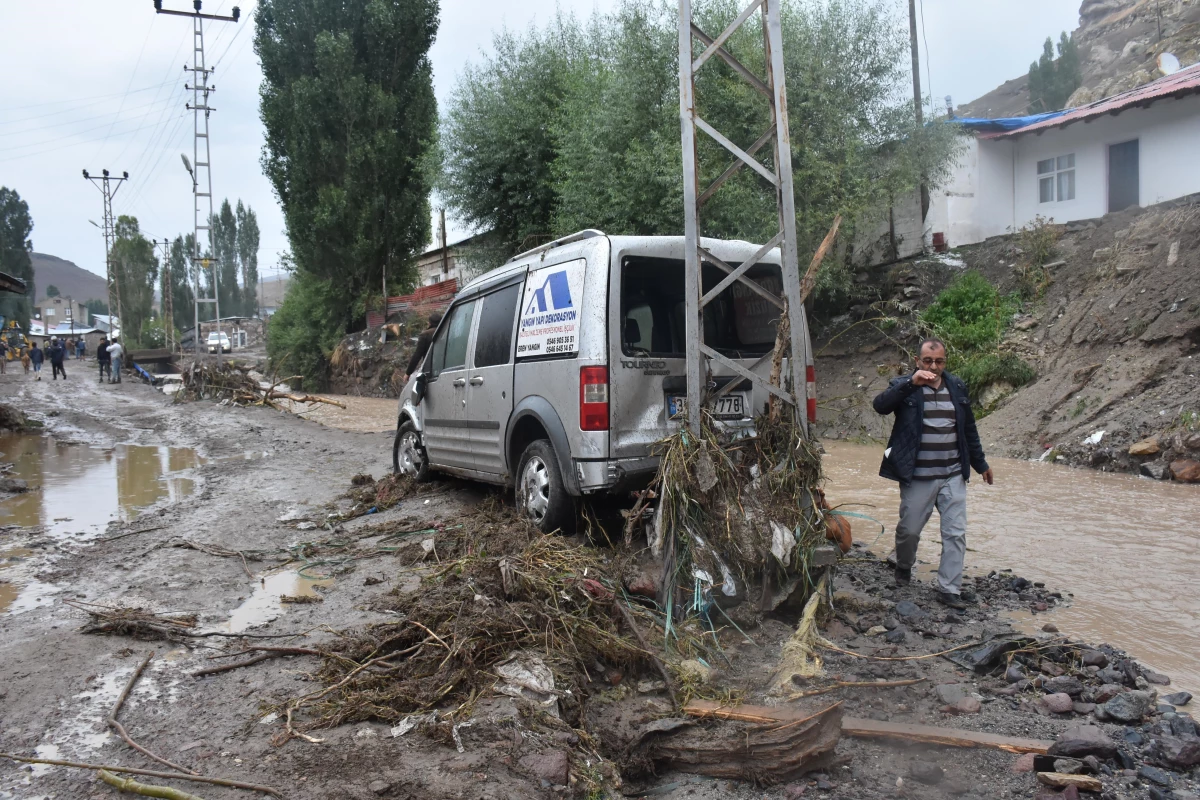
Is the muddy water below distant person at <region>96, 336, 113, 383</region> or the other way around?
below

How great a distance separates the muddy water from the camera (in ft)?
15.5

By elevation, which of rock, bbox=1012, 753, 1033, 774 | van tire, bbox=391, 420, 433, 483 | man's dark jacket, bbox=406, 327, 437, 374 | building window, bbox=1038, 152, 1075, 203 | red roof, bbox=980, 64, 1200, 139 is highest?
red roof, bbox=980, 64, 1200, 139

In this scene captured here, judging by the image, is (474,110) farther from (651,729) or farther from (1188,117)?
(651,729)

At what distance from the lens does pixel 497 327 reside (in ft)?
21.2

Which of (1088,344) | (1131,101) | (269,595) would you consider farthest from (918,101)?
(269,595)

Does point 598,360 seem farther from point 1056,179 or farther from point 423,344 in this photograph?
point 1056,179

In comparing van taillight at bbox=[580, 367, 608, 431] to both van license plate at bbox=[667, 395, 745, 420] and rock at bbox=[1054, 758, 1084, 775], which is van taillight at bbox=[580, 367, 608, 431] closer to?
van license plate at bbox=[667, 395, 745, 420]

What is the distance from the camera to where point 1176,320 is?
39.6ft

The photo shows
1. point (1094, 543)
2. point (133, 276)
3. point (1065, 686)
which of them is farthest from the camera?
point (133, 276)

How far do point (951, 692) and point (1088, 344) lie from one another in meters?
12.2

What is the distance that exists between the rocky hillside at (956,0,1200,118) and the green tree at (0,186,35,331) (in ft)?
257

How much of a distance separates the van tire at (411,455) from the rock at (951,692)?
548cm

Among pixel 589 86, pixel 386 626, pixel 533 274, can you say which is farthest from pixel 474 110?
pixel 386 626

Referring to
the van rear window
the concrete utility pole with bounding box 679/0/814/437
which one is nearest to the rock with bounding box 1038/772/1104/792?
the concrete utility pole with bounding box 679/0/814/437
